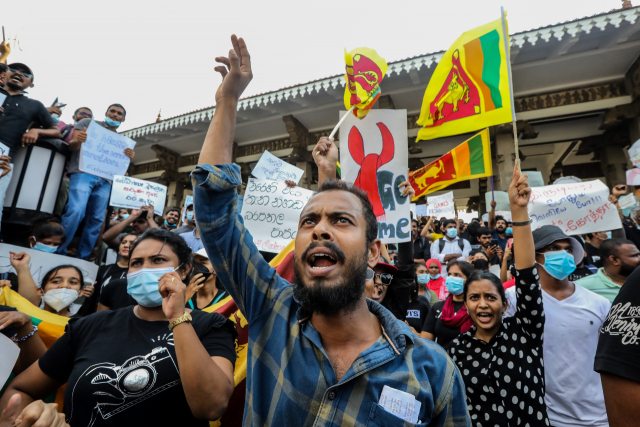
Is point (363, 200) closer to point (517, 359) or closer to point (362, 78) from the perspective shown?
point (517, 359)

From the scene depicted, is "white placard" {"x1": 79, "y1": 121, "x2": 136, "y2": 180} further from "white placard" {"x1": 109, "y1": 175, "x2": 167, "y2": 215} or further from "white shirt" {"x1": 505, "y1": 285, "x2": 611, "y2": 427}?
"white shirt" {"x1": 505, "y1": 285, "x2": 611, "y2": 427}

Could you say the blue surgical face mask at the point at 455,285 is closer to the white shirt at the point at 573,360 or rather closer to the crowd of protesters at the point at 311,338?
the crowd of protesters at the point at 311,338

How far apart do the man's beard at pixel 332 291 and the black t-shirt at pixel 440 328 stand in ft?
6.76

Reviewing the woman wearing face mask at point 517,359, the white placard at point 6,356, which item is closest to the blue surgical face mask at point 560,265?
the woman wearing face mask at point 517,359

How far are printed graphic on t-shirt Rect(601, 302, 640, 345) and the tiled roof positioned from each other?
6.65 m

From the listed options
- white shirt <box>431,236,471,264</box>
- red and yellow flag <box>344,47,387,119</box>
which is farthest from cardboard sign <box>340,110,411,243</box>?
white shirt <box>431,236,471,264</box>

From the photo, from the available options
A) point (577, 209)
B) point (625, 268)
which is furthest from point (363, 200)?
point (577, 209)

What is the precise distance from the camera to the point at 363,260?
1293 millimetres

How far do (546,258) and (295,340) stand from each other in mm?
2036

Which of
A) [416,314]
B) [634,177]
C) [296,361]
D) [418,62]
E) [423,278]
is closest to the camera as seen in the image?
[296,361]

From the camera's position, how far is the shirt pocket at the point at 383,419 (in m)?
1.01

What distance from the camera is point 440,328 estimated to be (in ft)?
10.1

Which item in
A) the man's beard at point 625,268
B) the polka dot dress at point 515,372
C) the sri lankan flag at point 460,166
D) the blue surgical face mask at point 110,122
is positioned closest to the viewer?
the polka dot dress at point 515,372

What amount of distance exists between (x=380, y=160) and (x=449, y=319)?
155 cm
